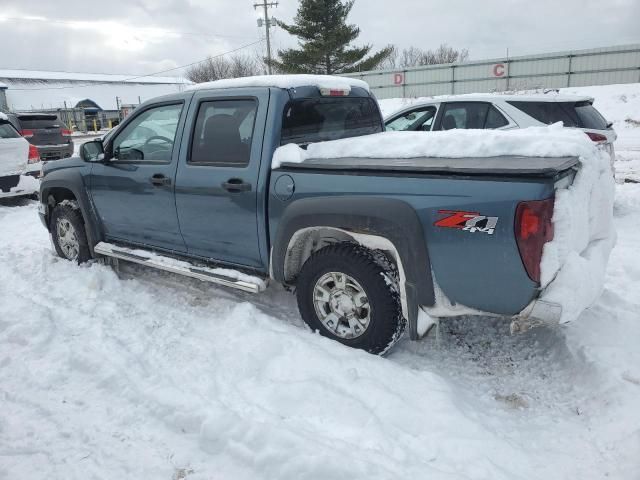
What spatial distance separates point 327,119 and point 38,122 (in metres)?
13.2

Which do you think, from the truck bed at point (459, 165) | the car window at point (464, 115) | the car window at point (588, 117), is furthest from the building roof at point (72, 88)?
the truck bed at point (459, 165)

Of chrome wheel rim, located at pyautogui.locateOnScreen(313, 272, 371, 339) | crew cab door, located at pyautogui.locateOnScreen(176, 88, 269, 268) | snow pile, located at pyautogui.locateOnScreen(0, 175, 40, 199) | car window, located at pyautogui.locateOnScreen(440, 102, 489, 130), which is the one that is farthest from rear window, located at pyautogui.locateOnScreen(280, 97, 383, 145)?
snow pile, located at pyautogui.locateOnScreen(0, 175, 40, 199)

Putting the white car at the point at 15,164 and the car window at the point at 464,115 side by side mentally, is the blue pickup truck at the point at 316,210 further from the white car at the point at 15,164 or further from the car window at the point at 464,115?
the white car at the point at 15,164

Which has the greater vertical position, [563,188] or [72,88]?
[72,88]

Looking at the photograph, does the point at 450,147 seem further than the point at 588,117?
No

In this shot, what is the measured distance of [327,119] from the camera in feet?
13.7

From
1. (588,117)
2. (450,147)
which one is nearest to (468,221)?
(450,147)

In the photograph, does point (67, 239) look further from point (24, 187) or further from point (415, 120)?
point (415, 120)

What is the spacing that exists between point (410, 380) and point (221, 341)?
1.39 metres

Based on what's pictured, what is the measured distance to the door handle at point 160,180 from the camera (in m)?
4.18

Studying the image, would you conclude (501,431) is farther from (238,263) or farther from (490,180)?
(238,263)

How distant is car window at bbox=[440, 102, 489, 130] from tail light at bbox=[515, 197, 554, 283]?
455 centimetres

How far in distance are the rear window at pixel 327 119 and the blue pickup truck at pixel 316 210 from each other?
0.05ft

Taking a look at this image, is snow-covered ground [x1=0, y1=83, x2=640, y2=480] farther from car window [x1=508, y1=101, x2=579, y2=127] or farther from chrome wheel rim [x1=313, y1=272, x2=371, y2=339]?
car window [x1=508, y1=101, x2=579, y2=127]
